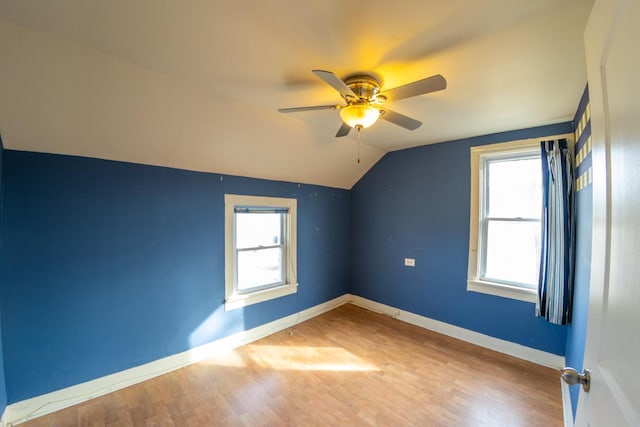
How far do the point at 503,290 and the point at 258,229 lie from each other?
2.92 m

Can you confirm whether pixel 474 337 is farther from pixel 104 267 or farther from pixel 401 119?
pixel 104 267

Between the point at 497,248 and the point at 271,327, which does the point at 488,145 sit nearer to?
the point at 497,248

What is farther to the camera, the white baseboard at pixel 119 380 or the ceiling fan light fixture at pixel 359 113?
the white baseboard at pixel 119 380

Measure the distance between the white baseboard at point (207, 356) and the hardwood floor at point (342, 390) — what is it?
0.23ft

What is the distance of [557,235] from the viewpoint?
235 centimetres

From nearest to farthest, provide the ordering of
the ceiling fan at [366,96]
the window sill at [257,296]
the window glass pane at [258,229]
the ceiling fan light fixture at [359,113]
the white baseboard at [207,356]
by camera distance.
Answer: the ceiling fan at [366,96] < the ceiling fan light fixture at [359,113] < the white baseboard at [207,356] < the window sill at [257,296] < the window glass pane at [258,229]

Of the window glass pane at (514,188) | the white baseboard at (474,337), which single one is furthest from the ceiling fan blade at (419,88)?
the white baseboard at (474,337)

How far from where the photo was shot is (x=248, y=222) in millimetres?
3242

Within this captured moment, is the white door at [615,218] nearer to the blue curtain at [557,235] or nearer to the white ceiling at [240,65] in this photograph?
the white ceiling at [240,65]

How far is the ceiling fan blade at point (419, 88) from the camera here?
1.37 m

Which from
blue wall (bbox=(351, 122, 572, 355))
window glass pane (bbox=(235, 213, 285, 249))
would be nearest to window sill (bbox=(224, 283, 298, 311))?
window glass pane (bbox=(235, 213, 285, 249))

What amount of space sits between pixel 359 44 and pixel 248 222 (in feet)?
7.80

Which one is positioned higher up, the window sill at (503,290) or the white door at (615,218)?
the white door at (615,218)

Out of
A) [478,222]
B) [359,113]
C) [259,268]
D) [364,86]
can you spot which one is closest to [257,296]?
[259,268]
